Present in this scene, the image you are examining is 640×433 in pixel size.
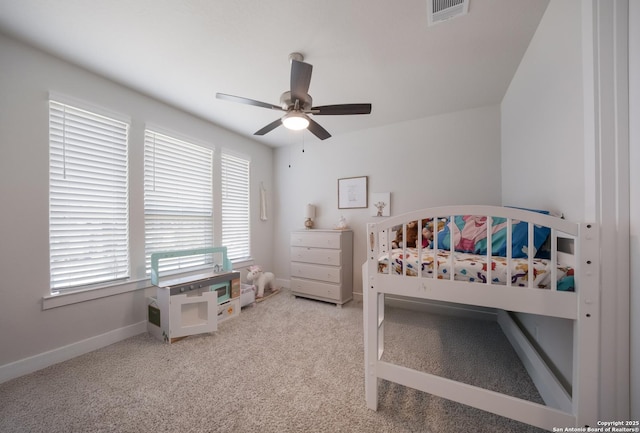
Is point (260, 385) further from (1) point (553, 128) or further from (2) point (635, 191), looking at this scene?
(1) point (553, 128)

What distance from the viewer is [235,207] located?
3.49 m

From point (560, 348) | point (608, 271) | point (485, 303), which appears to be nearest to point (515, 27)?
point (608, 271)

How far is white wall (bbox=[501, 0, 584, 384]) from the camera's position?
1.16 m

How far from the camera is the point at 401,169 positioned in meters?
3.10

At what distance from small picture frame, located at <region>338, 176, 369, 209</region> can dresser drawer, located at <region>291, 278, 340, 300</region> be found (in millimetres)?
1198

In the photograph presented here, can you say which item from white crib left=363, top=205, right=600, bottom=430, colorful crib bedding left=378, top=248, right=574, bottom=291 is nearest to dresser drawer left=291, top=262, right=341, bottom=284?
white crib left=363, top=205, right=600, bottom=430

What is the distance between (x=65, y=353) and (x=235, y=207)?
2.21 meters

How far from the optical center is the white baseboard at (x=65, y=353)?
5.32 feet

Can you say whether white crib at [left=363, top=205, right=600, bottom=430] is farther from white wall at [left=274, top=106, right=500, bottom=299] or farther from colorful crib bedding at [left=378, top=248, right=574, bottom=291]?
white wall at [left=274, top=106, right=500, bottom=299]

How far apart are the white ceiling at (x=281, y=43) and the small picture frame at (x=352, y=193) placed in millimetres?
1191

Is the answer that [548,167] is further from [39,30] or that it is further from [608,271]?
[39,30]

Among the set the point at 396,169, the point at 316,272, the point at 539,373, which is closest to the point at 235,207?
the point at 316,272

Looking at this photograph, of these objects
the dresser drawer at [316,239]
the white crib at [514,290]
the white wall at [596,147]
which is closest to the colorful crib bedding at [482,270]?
the white crib at [514,290]

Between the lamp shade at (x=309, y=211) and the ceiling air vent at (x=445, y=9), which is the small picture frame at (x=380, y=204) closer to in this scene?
the lamp shade at (x=309, y=211)
